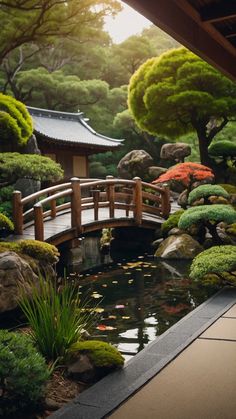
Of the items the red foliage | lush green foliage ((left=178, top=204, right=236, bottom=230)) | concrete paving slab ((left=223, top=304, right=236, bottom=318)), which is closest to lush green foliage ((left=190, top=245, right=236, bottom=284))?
concrete paving slab ((left=223, top=304, right=236, bottom=318))

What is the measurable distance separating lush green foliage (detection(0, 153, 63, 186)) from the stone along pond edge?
620 centimetres

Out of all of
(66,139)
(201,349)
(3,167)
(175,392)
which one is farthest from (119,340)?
(66,139)

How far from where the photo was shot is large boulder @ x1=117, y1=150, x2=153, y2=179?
2595cm

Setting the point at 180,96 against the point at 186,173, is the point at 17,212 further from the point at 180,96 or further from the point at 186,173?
the point at 180,96

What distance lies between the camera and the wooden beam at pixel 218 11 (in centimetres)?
443

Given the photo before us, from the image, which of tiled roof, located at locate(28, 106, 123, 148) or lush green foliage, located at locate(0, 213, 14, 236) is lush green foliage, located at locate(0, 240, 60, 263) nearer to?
lush green foliage, located at locate(0, 213, 14, 236)

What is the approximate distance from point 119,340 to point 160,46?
43772mm

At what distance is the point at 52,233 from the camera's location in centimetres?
1281

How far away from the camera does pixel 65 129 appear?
26.0 m

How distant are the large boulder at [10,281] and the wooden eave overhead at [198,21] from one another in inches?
179

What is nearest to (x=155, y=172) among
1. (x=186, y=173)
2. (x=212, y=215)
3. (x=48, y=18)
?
(x=186, y=173)

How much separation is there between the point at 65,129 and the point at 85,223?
12.9 meters

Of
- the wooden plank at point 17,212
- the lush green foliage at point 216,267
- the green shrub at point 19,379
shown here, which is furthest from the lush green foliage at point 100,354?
the wooden plank at point 17,212

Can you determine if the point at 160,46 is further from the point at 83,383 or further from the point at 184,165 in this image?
the point at 83,383
